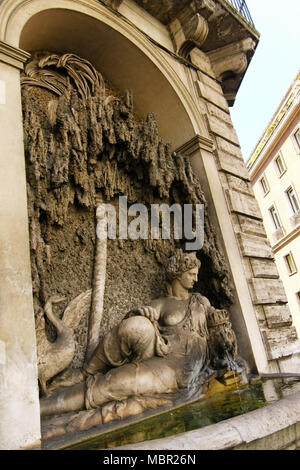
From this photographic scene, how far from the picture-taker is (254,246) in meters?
4.25

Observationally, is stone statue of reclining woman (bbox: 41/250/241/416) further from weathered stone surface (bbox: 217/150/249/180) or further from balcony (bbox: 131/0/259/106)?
balcony (bbox: 131/0/259/106)

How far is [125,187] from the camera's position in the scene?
12.2ft

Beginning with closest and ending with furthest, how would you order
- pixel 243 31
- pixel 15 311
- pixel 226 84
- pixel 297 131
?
1. pixel 15 311
2. pixel 243 31
3. pixel 226 84
4. pixel 297 131

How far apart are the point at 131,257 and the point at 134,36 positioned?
302 centimetres

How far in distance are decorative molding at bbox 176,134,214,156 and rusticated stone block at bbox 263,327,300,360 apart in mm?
2514

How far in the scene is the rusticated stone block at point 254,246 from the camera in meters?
4.11

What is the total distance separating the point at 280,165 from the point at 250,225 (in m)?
13.5

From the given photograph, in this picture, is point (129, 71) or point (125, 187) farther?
point (129, 71)

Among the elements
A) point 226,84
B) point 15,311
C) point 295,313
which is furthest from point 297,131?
point 15,311

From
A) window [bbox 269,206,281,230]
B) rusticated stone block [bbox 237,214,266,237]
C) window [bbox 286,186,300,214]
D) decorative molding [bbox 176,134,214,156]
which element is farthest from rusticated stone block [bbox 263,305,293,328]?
window [bbox 269,206,281,230]

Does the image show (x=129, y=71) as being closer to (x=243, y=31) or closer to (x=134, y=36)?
(x=134, y=36)

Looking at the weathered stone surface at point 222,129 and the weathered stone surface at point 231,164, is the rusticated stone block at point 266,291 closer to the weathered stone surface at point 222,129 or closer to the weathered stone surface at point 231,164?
the weathered stone surface at point 231,164

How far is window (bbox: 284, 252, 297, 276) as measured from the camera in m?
15.5

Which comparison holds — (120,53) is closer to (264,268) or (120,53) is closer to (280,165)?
(264,268)
